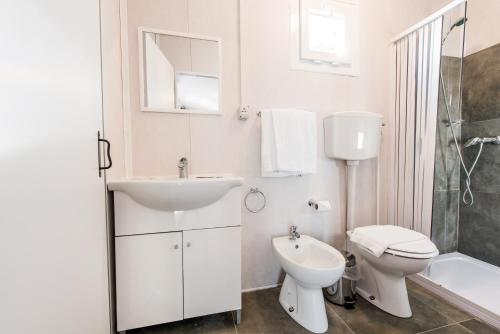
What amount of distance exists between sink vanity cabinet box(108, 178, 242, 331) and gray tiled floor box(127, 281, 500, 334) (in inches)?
5.0

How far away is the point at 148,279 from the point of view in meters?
1.16

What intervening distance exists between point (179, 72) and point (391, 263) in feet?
5.81

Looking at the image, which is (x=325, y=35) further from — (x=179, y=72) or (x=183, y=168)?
(x=183, y=168)

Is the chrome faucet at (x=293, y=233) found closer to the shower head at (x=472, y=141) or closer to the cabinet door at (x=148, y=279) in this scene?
the cabinet door at (x=148, y=279)

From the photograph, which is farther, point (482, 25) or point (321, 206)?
point (482, 25)

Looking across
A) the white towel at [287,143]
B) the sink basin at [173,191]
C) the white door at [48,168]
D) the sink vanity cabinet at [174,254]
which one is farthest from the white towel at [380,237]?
the white door at [48,168]

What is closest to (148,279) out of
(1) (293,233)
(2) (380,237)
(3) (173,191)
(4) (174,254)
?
(4) (174,254)

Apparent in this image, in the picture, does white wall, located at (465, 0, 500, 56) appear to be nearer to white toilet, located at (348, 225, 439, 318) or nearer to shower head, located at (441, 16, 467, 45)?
shower head, located at (441, 16, 467, 45)

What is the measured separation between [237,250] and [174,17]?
1.53 m

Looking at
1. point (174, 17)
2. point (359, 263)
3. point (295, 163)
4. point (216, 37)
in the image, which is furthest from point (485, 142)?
point (174, 17)

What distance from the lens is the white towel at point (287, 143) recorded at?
153cm

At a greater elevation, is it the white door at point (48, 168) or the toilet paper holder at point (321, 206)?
the white door at point (48, 168)

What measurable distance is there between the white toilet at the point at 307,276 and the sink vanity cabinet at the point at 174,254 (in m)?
0.33

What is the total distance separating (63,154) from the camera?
64cm
